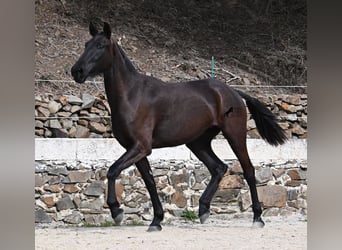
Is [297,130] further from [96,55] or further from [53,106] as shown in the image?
[53,106]

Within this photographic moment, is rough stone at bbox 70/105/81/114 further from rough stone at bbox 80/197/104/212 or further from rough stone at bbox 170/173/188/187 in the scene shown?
rough stone at bbox 170/173/188/187

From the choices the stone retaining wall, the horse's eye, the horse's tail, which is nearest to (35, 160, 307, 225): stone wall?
the stone retaining wall

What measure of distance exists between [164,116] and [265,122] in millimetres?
498

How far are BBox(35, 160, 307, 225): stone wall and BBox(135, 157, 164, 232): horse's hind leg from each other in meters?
0.04

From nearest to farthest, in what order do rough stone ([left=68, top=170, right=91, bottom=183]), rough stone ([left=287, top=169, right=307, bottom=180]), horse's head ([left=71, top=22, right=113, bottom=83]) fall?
horse's head ([left=71, top=22, right=113, bottom=83]) < rough stone ([left=68, top=170, right=91, bottom=183]) < rough stone ([left=287, top=169, right=307, bottom=180])

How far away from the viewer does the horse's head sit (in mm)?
2621

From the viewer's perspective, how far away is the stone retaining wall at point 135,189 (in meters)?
2.85

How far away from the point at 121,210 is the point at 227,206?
512 millimetres

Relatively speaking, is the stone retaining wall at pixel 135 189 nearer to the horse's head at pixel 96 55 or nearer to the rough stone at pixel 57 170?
the rough stone at pixel 57 170

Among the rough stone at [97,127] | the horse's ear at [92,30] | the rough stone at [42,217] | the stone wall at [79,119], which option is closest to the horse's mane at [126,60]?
the horse's ear at [92,30]

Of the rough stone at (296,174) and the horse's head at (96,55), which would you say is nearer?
the horse's head at (96,55)

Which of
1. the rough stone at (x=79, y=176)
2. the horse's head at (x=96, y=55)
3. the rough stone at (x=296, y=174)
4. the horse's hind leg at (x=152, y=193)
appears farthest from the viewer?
the rough stone at (x=296, y=174)

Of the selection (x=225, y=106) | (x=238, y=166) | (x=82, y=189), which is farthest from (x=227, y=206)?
(x=82, y=189)
